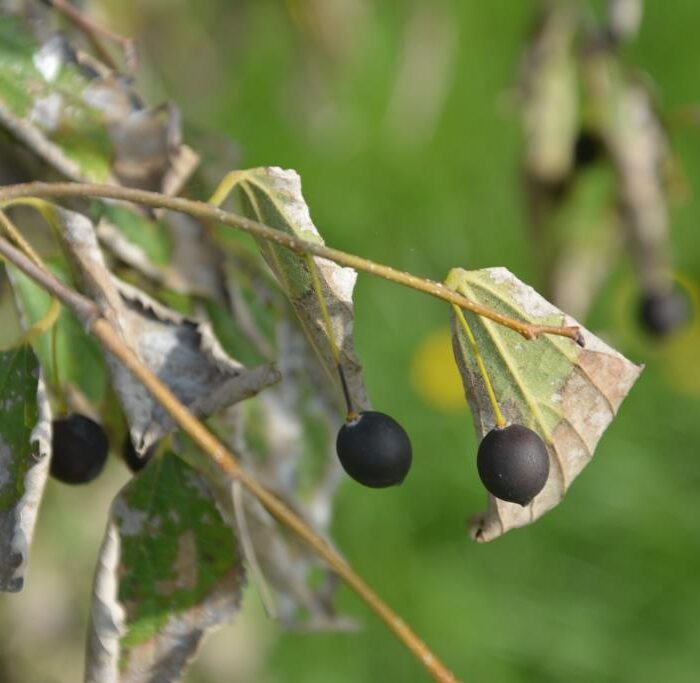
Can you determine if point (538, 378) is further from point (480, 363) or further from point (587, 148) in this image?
point (587, 148)

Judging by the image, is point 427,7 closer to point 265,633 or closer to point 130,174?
point 130,174

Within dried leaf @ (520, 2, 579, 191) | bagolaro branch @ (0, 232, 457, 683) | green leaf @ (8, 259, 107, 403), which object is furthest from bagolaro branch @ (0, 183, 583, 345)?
dried leaf @ (520, 2, 579, 191)

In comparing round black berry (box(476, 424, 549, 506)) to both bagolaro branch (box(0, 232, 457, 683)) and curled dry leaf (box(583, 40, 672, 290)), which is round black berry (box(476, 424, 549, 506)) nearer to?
bagolaro branch (box(0, 232, 457, 683))

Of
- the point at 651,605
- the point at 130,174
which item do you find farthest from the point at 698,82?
the point at 130,174

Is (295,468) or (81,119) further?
(295,468)

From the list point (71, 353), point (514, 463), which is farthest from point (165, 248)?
point (514, 463)

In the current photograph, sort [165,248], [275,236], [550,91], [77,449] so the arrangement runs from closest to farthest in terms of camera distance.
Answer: [275,236] < [77,449] < [165,248] < [550,91]

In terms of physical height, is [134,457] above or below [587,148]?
below
